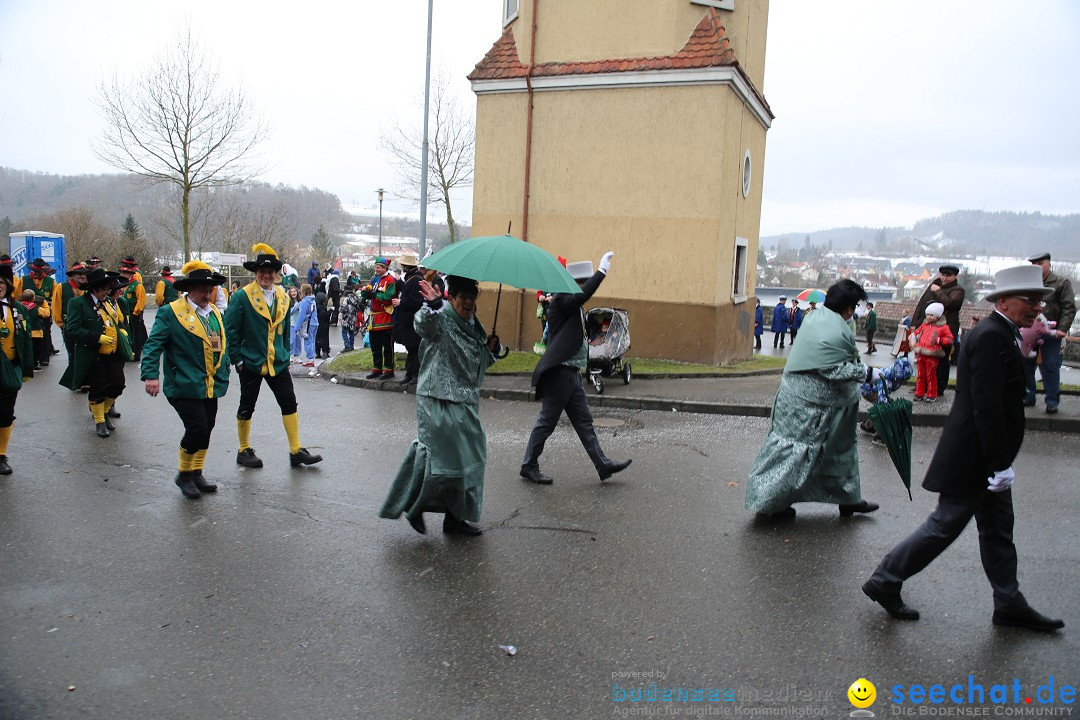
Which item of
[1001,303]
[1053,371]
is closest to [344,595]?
[1001,303]

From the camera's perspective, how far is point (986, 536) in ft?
13.9

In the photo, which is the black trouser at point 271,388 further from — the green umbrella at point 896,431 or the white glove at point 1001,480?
the white glove at point 1001,480

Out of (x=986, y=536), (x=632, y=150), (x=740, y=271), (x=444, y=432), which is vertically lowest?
(x=986, y=536)

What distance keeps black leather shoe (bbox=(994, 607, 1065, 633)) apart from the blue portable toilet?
1028 inches

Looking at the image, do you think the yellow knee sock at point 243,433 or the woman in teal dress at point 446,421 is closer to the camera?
the woman in teal dress at point 446,421

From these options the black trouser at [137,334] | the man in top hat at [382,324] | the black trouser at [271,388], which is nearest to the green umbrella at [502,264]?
the black trouser at [271,388]

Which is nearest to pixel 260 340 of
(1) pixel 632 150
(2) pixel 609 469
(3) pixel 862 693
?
(2) pixel 609 469

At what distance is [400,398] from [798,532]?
710 cm

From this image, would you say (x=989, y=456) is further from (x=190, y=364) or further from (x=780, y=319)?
(x=780, y=319)

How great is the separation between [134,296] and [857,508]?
1195cm

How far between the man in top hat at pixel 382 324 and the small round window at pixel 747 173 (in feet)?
26.3

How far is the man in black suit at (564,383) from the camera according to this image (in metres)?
7.03

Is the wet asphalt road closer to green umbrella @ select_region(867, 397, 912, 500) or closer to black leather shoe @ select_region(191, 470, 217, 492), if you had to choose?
black leather shoe @ select_region(191, 470, 217, 492)

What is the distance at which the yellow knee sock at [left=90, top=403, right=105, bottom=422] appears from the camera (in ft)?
28.3
